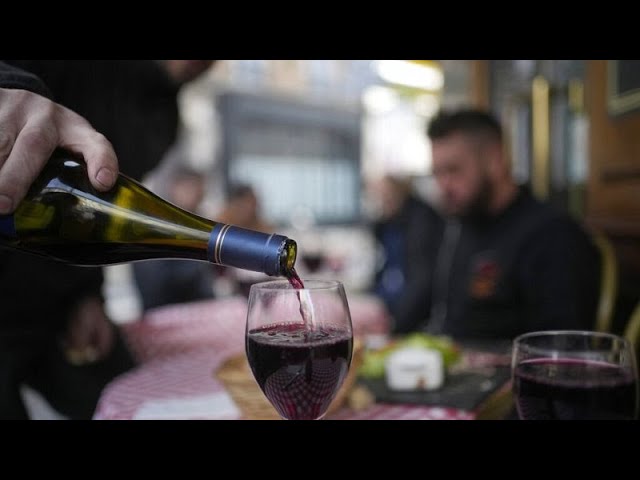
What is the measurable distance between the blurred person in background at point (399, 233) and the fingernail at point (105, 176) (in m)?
3.13

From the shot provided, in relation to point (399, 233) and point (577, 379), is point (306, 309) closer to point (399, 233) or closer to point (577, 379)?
point (577, 379)

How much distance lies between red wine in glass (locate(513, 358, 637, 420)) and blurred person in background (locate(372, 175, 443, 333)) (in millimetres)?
2960

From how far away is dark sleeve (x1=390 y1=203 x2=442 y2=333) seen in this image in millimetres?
2656

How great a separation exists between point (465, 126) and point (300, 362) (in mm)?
1835

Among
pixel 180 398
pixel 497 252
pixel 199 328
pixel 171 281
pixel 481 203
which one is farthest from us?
pixel 171 281

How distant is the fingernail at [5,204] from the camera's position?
0.51 meters

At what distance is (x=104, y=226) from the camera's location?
25.5 inches

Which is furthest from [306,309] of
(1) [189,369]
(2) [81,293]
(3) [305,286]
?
(2) [81,293]

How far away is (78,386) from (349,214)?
21.6ft

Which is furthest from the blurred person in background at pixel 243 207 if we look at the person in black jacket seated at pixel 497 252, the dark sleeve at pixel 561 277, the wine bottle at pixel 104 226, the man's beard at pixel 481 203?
the wine bottle at pixel 104 226
